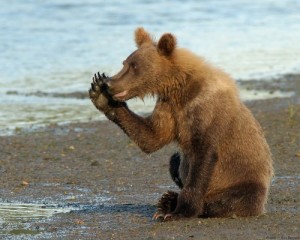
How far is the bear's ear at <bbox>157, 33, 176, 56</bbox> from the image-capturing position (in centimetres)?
874

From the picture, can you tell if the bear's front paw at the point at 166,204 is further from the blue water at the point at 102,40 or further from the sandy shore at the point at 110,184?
the blue water at the point at 102,40

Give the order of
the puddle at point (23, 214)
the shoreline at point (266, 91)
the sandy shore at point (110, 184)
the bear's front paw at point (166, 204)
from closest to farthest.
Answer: the sandy shore at point (110, 184) → the puddle at point (23, 214) → the bear's front paw at point (166, 204) → the shoreline at point (266, 91)

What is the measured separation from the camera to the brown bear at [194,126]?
8562 millimetres

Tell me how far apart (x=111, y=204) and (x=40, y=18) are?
70.0 feet

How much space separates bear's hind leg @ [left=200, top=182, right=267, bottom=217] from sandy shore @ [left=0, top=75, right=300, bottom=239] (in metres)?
0.10

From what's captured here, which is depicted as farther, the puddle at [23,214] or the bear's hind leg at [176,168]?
the bear's hind leg at [176,168]

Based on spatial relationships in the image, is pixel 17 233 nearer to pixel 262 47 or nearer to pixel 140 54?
pixel 140 54

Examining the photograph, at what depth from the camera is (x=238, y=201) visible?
28.4 ft

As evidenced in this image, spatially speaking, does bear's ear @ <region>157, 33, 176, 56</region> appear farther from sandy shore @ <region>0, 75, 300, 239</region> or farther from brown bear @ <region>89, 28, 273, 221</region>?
sandy shore @ <region>0, 75, 300, 239</region>

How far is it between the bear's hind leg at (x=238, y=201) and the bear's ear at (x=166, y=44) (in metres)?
1.38

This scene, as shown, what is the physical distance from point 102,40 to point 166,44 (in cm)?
1682

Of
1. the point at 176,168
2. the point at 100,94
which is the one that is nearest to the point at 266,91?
the point at 176,168

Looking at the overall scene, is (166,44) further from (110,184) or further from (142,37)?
(110,184)

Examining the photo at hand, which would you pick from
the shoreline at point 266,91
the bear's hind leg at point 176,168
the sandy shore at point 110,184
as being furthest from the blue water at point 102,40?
the bear's hind leg at point 176,168
